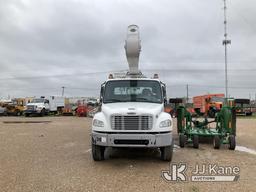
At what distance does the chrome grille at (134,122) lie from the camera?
26.6 feet

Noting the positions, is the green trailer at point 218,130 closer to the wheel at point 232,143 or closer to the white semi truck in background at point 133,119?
the wheel at point 232,143

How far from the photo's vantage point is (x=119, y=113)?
26.7 feet

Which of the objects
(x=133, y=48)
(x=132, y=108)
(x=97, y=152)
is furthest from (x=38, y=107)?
(x=132, y=108)

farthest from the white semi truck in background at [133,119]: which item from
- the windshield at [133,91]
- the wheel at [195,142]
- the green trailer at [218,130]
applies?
the green trailer at [218,130]

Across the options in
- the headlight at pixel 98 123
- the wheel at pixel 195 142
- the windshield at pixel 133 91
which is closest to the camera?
the headlight at pixel 98 123

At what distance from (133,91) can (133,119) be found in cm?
155

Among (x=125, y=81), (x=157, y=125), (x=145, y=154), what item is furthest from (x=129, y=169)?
(x=125, y=81)

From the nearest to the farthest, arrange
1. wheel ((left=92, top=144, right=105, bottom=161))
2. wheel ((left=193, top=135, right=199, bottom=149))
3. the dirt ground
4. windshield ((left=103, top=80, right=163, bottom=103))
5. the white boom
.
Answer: the dirt ground < wheel ((left=92, top=144, right=105, bottom=161)) < windshield ((left=103, top=80, right=163, bottom=103)) < the white boom < wheel ((left=193, top=135, right=199, bottom=149))

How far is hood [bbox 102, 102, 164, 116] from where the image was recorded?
8.14m

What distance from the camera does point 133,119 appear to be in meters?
8.11

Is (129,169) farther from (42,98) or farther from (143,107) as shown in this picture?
(42,98)

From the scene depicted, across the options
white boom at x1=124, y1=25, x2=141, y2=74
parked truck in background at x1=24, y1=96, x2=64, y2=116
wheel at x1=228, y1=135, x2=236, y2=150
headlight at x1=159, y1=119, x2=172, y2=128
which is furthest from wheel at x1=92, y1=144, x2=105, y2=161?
parked truck in background at x1=24, y1=96, x2=64, y2=116

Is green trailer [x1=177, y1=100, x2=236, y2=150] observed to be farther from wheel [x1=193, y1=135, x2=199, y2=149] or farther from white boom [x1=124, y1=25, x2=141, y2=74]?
white boom [x1=124, y1=25, x2=141, y2=74]

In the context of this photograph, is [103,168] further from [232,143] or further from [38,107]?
[38,107]
